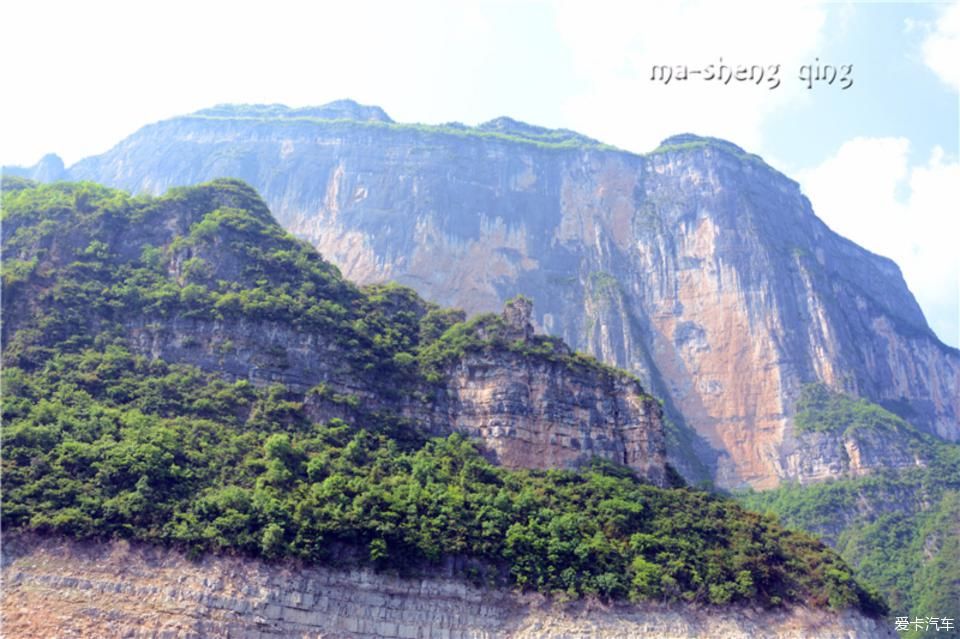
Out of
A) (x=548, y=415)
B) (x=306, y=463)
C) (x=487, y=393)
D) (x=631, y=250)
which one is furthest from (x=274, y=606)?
(x=631, y=250)

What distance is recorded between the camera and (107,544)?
38.6m

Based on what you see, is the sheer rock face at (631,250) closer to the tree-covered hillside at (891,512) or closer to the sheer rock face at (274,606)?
the tree-covered hillside at (891,512)

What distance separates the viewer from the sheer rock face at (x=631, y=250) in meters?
110

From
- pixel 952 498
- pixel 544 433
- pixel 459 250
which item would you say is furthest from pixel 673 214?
pixel 544 433

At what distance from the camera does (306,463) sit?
152 feet

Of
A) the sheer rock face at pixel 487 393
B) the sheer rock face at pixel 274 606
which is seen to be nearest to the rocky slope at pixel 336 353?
the sheer rock face at pixel 487 393

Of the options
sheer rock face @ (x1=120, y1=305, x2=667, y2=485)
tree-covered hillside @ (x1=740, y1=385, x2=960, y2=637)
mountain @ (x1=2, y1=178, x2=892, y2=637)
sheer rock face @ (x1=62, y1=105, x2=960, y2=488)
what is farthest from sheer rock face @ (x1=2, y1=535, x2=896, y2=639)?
sheer rock face @ (x1=62, y1=105, x2=960, y2=488)

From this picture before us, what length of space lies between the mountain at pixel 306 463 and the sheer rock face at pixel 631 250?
51148mm

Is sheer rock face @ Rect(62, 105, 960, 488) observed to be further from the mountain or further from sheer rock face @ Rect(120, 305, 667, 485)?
the mountain

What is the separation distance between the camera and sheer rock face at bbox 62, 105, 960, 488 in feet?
361

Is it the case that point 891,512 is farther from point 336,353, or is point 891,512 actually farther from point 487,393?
point 336,353

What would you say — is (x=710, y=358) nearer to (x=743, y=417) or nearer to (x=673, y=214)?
(x=743, y=417)

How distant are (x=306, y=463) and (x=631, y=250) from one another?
8286 centimetres

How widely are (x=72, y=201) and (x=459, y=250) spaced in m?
60.8
